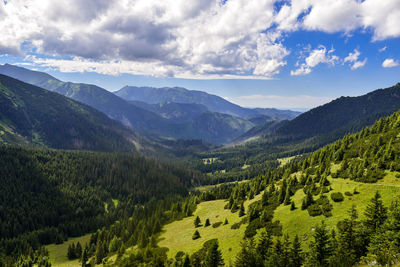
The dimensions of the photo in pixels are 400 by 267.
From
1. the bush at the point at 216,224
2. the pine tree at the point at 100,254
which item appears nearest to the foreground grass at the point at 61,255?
the pine tree at the point at 100,254

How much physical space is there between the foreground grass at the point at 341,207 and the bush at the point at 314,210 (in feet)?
4.59

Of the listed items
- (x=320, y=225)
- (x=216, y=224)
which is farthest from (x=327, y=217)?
(x=216, y=224)

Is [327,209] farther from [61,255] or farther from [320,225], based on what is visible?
[61,255]

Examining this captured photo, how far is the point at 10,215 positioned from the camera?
197250mm

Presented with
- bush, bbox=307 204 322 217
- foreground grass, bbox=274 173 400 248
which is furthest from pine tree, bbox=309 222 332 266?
bush, bbox=307 204 322 217

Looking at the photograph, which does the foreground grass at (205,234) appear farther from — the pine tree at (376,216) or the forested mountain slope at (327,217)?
the pine tree at (376,216)

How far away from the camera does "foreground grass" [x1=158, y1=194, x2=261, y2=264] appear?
76812 mm

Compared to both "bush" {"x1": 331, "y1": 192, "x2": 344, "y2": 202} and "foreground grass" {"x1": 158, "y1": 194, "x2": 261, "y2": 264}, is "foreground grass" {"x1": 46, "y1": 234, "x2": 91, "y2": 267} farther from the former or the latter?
"bush" {"x1": 331, "y1": 192, "x2": 344, "y2": 202}

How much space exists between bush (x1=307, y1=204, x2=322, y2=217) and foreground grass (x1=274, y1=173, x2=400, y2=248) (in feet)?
4.59

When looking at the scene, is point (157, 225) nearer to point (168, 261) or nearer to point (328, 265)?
point (168, 261)

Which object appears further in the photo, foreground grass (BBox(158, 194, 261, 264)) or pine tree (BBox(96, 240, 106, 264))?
pine tree (BBox(96, 240, 106, 264))

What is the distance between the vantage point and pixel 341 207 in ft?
232

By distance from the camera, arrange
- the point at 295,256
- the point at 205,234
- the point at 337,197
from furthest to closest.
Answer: the point at 205,234 < the point at 337,197 < the point at 295,256

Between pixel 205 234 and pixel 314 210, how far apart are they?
46866 millimetres
